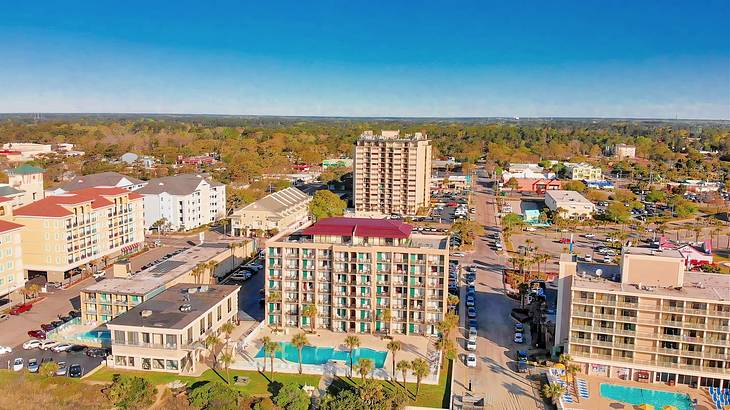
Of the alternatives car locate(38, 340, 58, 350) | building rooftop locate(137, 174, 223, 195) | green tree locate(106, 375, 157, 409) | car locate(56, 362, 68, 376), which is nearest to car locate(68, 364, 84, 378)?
car locate(56, 362, 68, 376)

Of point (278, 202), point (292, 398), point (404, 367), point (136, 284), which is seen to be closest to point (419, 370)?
point (404, 367)

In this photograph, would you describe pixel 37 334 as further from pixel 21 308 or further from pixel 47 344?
pixel 21 308

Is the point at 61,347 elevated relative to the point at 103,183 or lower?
lower

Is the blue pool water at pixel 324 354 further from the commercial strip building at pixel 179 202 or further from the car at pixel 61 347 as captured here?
the commercial strip building at pixel 179 202

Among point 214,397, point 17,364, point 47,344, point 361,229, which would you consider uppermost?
point 361,229

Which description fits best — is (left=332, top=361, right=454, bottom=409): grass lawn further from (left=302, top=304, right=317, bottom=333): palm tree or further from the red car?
the red car

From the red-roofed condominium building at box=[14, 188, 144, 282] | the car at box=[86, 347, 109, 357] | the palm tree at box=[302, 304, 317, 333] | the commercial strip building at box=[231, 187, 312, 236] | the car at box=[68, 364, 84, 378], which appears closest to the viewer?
the car at box=[68, 364, 84, 378]
